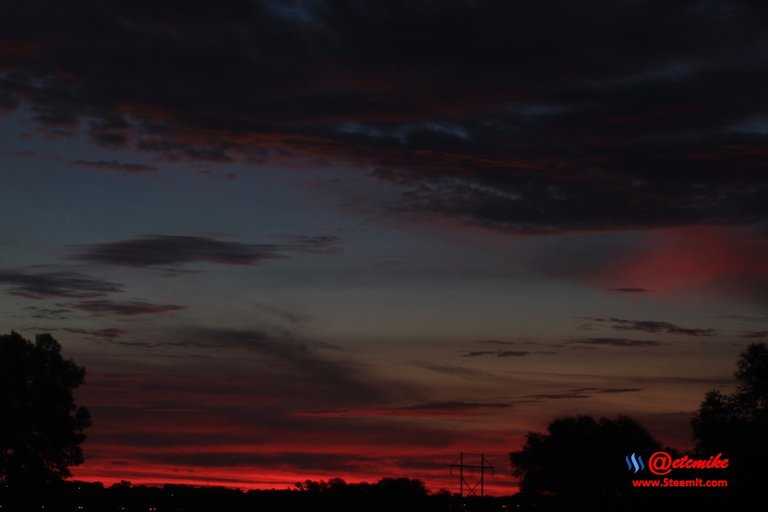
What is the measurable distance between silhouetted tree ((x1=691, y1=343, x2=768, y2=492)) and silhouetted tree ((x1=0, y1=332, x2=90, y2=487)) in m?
56.7

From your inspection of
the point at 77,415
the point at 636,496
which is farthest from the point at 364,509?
the point at 77,415

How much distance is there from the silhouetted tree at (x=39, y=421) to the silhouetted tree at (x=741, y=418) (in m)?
56.7

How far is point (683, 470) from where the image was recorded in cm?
9488

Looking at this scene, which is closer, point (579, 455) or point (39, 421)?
point (39, 421)

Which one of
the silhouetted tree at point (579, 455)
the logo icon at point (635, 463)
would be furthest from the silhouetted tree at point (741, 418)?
the silhouetted tree at point (579, 455)

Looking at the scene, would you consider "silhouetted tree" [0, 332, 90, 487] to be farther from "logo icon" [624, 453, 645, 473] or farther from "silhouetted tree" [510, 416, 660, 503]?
"silhouetted tree" [510, 416, 660, 503]

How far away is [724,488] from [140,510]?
114 meters

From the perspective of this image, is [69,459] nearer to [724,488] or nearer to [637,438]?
[724,488]

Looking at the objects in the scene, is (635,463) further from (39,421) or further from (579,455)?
(579,455)

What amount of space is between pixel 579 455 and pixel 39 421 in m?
89.8

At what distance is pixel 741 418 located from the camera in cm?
10125

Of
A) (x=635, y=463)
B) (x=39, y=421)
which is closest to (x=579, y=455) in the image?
(x=635, y=463)

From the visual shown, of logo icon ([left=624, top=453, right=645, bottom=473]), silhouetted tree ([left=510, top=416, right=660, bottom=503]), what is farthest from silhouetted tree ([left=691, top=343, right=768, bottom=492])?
silhouetted tree ([left=510, top=416, right=660, bottom=503])

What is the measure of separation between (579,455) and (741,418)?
227ft
